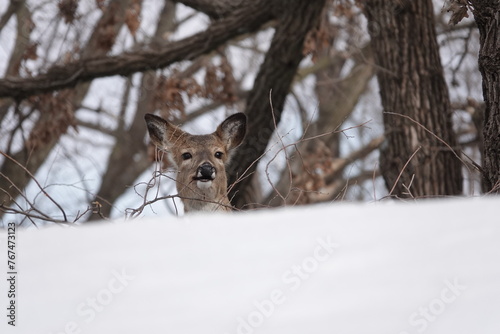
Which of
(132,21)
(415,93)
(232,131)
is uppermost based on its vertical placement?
(132,21)

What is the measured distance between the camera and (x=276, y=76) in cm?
1029

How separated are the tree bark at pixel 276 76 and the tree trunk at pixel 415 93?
2.53 feet

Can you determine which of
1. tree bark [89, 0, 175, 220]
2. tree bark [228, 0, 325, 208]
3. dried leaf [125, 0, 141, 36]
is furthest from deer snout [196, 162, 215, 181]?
tree bark [89, 0, 175, 220]

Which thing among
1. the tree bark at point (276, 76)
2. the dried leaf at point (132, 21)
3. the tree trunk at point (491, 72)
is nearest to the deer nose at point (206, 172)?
the tree bark at point (276, 76)

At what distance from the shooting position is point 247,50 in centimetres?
1591

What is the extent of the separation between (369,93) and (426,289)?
13.1 metres

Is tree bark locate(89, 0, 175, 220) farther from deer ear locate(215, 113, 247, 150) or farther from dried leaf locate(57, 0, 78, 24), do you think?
deer ear locate(215, 113, 247, 150)

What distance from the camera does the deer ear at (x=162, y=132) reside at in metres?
8.93

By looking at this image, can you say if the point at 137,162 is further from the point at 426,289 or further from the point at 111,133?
the point at 426,289

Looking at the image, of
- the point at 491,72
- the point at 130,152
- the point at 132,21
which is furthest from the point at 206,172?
the point at 130,152

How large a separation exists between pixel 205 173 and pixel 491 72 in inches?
107

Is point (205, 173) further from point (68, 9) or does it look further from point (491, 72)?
point (68, 9)

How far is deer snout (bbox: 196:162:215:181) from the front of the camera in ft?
26.3

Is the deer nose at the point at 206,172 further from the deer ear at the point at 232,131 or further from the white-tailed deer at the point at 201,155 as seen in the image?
the deer ear at the point at 232,131
